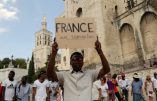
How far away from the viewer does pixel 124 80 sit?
542 inches

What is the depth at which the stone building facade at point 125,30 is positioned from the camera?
3123cm

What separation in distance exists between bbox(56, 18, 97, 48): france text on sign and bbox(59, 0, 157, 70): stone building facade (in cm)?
2679

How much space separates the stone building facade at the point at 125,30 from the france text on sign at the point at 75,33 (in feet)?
87.9

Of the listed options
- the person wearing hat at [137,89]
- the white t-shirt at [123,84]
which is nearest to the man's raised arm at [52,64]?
the person wearing hat at [137,89]

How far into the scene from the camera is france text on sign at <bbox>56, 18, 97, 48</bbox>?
4.17 metres

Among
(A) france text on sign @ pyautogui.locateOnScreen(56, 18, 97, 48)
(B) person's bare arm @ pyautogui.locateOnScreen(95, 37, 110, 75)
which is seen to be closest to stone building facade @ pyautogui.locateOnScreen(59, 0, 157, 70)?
(A) france text on sign @ pyautogui.locateOnScreen(56, 18, 97, 48)

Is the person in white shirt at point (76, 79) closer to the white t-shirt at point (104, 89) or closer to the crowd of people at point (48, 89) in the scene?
the crowd of people at point (48, 89)

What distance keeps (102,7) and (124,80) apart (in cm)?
2464

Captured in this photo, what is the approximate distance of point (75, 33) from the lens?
169 inches

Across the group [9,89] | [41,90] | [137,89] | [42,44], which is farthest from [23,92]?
[42,44]

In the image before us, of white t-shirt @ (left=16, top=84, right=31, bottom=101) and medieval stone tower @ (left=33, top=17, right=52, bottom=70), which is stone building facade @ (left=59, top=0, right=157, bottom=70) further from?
medieval stone tower @ (left=33, top=17, right=52, bottom=70)

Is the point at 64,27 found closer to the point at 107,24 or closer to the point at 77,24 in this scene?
the point at 77,24

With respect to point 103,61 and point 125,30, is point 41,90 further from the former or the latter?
point 125,30

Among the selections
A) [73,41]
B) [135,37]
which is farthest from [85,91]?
[135,37]
